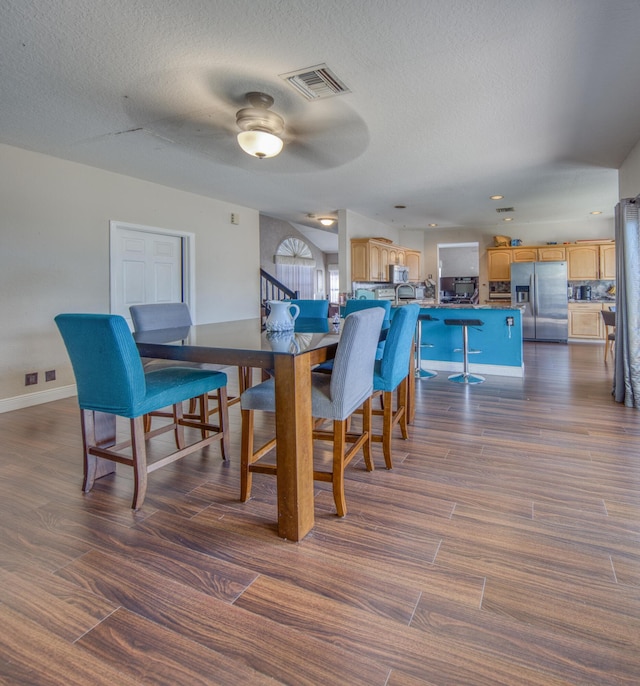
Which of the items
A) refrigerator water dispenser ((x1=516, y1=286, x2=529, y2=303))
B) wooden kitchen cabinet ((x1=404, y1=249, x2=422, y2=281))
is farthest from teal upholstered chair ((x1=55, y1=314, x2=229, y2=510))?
refrigerator water dispenser ((x1=516, y1=286, x2=529, y2=303))

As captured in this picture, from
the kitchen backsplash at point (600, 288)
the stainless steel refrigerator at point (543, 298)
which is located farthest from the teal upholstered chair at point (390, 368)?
the kitchen backsplash at point (600, 288)

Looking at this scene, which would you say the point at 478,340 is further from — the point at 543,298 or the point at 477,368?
the point at 543,298

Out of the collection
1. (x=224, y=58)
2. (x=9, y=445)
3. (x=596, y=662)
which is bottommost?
(x=596, y=662)

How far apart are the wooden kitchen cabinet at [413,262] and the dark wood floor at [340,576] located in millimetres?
6700

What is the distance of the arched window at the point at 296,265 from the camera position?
9055 mm

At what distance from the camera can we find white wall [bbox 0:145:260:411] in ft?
12.6

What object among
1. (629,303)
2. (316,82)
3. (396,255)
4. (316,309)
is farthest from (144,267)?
(629,303)

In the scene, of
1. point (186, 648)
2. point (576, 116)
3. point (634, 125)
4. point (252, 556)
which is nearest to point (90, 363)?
point (252, 556)

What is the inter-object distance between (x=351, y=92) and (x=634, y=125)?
2430 mm

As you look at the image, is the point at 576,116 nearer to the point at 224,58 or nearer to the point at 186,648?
the point at 224,58

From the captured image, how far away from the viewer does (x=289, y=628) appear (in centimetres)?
131

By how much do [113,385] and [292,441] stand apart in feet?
3.06

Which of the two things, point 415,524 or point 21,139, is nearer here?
point 415,524

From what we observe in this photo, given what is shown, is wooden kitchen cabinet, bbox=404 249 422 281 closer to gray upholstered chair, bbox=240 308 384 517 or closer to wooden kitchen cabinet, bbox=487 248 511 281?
wooden kitchen cabinet, bbox=487 248 511 281
